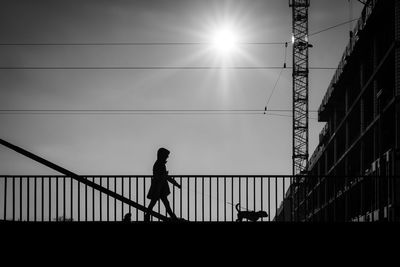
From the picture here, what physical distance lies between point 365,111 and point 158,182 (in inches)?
1710

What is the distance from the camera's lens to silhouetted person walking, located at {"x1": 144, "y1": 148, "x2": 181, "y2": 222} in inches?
728

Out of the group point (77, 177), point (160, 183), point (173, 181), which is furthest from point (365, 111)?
point (77, 177)

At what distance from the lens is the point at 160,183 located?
18.6 metres

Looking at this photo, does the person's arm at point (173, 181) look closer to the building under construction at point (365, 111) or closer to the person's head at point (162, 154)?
the person's head at point (162, 154)

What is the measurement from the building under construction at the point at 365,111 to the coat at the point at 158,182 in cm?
2151

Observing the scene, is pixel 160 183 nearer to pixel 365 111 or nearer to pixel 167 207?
pixel 167 207

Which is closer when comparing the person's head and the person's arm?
the person's head

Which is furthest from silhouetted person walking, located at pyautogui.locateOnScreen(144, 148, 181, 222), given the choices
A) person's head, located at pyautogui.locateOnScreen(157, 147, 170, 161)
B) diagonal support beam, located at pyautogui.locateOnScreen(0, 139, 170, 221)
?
diagonal support beam, located at pyautogui.locateOnScreen(0, 139, 170, 221)

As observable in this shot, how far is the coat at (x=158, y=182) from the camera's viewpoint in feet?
60.7

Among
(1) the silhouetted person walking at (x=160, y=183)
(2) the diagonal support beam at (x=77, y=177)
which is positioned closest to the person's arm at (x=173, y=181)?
(1) the silhouetted person walking at (x=160, y=183)

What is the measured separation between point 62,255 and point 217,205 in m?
4.25

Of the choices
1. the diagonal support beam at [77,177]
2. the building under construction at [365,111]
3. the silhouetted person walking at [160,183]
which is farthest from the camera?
the building under construction at [365,111]

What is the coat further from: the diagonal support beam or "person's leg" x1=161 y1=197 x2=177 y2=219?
the diagonal support beam

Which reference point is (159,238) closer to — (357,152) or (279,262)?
(279,262)
